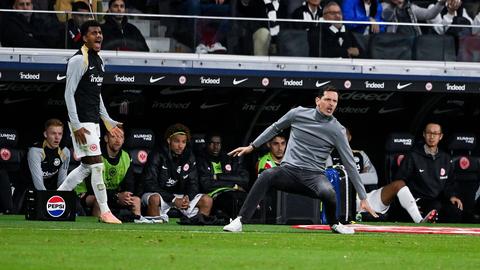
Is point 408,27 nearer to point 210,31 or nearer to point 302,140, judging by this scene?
point 210,31

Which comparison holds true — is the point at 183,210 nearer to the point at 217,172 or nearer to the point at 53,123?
the point at 217,172

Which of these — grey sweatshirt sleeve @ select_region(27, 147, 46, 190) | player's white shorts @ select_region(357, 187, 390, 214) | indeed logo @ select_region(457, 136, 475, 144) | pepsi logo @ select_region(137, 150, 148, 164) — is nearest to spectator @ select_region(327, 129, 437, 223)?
player's white shorts @ select_region(357, 187, 390, 214)

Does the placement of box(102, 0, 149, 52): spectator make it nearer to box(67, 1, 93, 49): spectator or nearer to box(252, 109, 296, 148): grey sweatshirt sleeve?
box(67, 1, 93, 49): spectator

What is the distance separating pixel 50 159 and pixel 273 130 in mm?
4806

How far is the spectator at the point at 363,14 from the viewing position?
61.0ft

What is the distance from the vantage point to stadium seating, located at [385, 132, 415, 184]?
19375mm

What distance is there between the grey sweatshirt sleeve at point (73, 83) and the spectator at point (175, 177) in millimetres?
2828

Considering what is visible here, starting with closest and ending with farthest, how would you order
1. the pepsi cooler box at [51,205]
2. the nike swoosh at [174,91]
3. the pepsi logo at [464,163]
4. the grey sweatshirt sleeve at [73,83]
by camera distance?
1. the grey sweatshirt sleeve at [73,83]
2. the pepsi cooler box at [51,205]
3. the nike swoosh at [174,91]
4. the pepsi logo at [464,163]

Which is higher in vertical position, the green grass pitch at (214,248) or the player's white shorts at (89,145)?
the player's white shorts at (89,145)

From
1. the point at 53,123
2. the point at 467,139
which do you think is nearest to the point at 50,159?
the point at 53,123

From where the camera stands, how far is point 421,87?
1864 cm

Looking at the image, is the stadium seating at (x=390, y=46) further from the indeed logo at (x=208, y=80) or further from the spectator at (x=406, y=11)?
the indeed logo at (x=208, y=80)

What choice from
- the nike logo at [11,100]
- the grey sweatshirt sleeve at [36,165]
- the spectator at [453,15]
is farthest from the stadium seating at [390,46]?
the nike logo at [11,100]

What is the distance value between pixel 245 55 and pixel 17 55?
3.06 m
